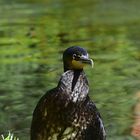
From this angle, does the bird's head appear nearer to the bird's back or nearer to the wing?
the bird's back

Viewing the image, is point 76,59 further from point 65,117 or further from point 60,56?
point 60,56

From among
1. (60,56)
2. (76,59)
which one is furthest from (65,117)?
(60,56)

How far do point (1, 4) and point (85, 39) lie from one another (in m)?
12.5

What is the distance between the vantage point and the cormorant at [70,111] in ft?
15.8

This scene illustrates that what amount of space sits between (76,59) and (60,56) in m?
7.68

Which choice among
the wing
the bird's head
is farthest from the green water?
the bird's head

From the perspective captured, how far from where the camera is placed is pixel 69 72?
16.2 ft

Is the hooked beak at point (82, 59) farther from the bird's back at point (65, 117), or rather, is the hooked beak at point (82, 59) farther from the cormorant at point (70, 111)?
the bird's back at point (65, 117)

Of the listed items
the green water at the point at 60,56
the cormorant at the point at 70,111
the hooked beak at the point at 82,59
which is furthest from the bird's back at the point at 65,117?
the green water at the point at 60,56

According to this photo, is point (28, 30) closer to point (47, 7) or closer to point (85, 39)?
point (85, 39)

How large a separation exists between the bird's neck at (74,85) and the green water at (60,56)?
6.26 feet

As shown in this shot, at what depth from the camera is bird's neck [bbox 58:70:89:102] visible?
4867 millimetres

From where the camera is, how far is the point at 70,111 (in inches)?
190

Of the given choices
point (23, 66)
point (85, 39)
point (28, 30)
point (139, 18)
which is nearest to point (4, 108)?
point (23, 66)
